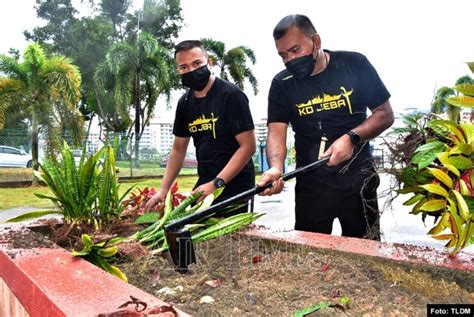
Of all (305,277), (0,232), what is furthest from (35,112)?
(305,277)

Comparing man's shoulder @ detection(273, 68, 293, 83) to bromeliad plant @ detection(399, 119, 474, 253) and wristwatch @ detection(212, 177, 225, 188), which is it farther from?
bromeliad plant @ detection(399, 119, 474, 253)

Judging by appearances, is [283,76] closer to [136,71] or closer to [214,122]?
[214,122]

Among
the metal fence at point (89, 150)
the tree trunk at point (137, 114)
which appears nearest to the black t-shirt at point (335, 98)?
the metal fence at point (89, 150)

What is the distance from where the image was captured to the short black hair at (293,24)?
2.48 meters

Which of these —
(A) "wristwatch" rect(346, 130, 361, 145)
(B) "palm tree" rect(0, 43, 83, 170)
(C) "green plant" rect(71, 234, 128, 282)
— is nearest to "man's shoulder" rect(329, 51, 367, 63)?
(A) "wristwatch" rect(346, 130, 361, 145)

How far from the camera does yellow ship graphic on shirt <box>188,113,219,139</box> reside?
2902 millimetres

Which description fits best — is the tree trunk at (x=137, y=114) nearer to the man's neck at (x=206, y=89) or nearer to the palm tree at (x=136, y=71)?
the palm tree at (x=136, y=71)

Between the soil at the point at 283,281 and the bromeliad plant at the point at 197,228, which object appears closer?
the soil at the point at 283,281

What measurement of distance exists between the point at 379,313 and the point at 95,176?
65.1 inches

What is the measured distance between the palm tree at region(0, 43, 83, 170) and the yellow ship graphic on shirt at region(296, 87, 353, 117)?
14.9 metres

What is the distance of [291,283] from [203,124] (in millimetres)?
1524

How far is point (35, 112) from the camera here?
53.4 feet

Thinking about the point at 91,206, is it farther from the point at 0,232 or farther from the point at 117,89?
the point at 117,89

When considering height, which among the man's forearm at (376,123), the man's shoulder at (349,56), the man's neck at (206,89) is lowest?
the man's forearm at (376,123)
